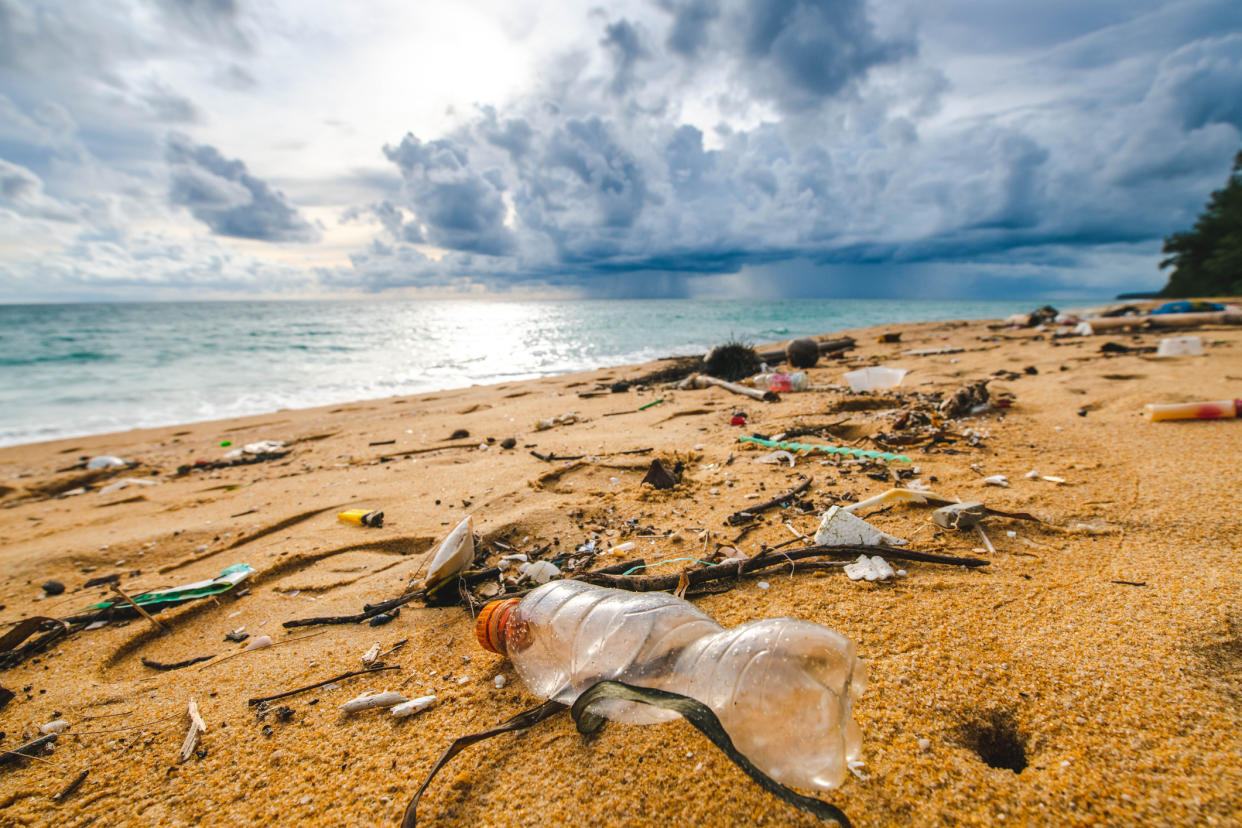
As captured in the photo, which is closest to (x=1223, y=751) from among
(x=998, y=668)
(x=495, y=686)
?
(x=998, y=668)

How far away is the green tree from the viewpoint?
23.9m

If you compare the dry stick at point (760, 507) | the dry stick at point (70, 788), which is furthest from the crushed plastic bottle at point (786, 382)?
the dry stick at point (70, 788)

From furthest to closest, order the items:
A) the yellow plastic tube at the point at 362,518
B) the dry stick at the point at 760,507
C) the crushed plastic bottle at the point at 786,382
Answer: the crushed plastic bottle at the point at 786,382 → the yellow plastic tube at the point at 362,518 → the dry stick at the point at 760,507

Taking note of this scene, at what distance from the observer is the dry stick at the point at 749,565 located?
1.65 metres

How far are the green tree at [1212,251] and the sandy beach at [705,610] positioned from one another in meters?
33.1

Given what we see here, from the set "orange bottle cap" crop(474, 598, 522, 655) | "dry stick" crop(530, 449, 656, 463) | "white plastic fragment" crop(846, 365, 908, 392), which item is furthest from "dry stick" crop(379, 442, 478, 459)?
"white plastic fragment" crop(846, 365, 908, 392)

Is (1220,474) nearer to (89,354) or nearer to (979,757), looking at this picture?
(979,757)

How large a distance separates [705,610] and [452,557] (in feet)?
3.00

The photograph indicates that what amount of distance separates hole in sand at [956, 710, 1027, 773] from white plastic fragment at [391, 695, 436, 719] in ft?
4.14

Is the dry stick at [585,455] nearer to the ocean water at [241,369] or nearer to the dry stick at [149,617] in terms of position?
the dry stick at [149,617]

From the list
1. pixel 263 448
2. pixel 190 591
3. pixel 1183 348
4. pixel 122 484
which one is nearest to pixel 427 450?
pixel 190 591

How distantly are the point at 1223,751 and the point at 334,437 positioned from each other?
20.7 ft

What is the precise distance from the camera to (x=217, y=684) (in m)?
1.47

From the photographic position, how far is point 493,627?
4.65 ft
